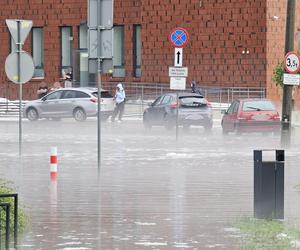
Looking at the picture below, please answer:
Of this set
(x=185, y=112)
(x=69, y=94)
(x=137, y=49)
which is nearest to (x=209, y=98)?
(x=137, y=49)

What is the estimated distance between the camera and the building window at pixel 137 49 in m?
65.4

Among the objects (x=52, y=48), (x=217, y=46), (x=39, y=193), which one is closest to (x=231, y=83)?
(x=217, y=46)

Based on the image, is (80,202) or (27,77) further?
(27,77)

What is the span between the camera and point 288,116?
1292 inches

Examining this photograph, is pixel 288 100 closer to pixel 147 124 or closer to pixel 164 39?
A: pixel 147 124

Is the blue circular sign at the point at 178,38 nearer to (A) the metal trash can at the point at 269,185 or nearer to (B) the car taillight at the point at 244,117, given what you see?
(B) the car taillight at the point at 244,117

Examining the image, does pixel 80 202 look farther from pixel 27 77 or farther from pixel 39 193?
pixel 27 77

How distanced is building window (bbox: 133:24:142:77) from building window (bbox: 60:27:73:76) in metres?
4.23

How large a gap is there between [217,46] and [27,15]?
45.0 feet

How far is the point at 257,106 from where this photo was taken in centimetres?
4075

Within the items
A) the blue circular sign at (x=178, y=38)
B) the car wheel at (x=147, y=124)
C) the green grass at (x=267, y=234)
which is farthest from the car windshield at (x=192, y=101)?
the green grass at (x=267, y=234)

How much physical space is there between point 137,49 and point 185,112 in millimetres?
22514

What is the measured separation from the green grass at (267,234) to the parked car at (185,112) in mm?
28126

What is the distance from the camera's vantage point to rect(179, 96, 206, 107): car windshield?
144ft
